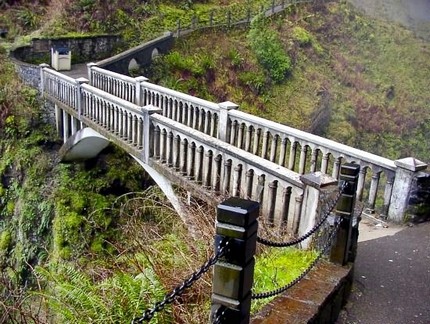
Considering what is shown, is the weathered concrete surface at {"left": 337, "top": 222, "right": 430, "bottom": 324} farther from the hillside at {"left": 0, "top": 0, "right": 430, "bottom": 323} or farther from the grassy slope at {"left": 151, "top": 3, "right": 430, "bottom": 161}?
the grassy slope at {"left": 151, "top": 3, "right": 430, "bottom": 161}

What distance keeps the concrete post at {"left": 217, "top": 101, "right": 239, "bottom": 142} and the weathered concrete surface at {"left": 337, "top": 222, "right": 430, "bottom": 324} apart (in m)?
3.78

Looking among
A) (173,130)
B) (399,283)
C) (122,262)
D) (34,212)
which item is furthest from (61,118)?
(399,283)

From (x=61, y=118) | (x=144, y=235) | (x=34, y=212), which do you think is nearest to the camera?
(x=144, y=235)

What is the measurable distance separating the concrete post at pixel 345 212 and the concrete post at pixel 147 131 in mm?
4760

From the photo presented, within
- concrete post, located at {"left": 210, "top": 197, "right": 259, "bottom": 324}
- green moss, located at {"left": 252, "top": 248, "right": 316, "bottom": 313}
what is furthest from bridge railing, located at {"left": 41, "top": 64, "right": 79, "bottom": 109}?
concrete post, located at {"left": 210, "top": 197, "right": 259, "bottom": 324}

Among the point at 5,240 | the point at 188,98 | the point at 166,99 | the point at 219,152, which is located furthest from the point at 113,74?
the point at 219,152

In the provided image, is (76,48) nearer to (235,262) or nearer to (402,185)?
(402,185)

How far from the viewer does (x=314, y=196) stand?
5.71 meters

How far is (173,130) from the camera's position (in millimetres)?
8461

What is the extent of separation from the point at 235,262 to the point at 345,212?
2.30 meters

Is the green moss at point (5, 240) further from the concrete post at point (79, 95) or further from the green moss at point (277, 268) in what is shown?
the green moss at point (277, 268)

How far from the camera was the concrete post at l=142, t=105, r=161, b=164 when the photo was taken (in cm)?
895

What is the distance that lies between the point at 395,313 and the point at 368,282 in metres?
0.61

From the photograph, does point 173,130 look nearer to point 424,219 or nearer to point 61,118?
point 424,219
